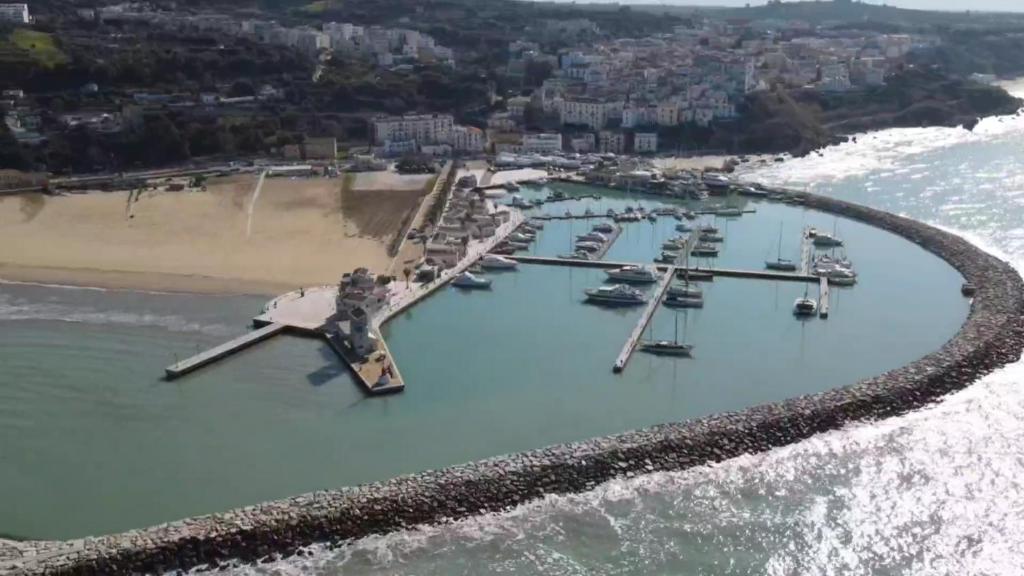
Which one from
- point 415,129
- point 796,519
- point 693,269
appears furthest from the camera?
point 415,129

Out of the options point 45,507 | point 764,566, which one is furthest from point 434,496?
point 45,507

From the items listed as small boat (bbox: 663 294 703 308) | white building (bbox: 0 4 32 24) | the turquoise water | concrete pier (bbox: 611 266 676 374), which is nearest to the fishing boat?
the turquoise water

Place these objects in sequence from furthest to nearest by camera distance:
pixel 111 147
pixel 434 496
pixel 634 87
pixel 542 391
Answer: pixel 634 87 < pixel 111 147 < pixel 542 391 < pixel 434 496

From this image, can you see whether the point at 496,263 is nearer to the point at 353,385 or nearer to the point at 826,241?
the point at 353,385

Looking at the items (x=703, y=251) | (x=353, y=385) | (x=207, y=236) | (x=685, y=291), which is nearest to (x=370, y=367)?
(x=353, y=385)

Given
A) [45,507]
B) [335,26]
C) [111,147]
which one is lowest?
[45,507]

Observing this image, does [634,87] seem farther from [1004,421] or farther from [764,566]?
[764,566]

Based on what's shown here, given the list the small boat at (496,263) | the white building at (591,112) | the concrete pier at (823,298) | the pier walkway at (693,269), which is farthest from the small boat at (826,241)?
the white building at (591,112)
